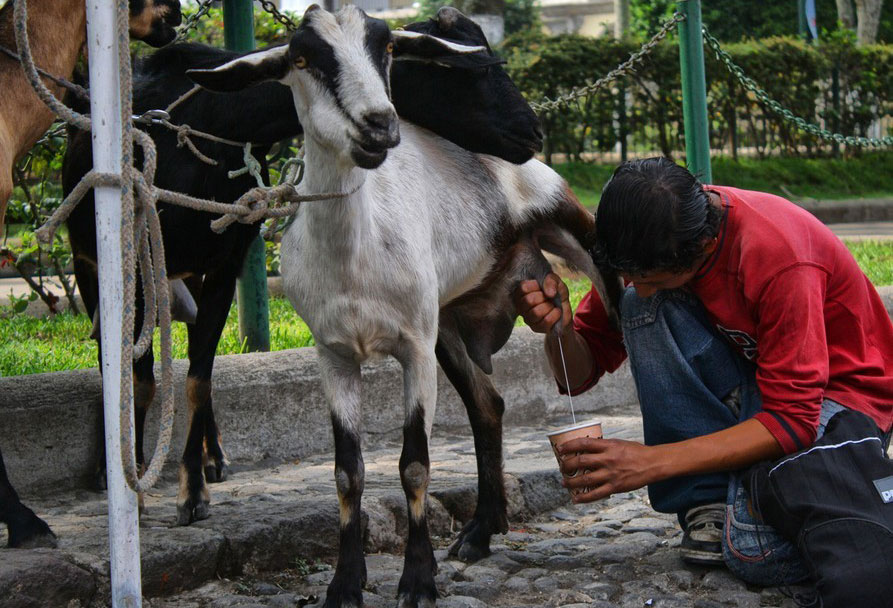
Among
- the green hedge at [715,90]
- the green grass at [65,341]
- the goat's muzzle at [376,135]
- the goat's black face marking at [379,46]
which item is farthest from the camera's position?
the green hedge at [715,90]

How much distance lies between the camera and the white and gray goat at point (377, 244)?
3.42 meters

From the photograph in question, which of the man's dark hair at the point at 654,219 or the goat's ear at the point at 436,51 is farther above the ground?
the goat's ear at the point at 436,51

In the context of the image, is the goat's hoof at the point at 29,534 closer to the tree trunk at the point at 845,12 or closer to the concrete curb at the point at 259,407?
the concrete curb at the point at 259,407

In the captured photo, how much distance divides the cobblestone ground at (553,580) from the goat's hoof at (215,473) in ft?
3.43

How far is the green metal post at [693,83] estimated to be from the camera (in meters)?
6.22

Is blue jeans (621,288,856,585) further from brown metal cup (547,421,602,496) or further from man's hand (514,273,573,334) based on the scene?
brown metal cup (547,421,602,496)

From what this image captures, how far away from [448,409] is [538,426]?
1.73 ft

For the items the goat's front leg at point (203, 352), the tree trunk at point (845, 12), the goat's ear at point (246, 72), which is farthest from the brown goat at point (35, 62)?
the tree trunk at point (845, 12)

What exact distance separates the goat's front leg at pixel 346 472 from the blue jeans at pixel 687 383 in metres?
0.95

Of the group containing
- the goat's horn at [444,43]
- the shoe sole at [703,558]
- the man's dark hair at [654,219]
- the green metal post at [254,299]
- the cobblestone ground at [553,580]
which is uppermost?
the goat's horn at [444,43]

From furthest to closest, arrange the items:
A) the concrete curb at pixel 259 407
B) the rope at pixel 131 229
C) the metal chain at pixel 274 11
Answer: the metal chain at pixel 274 11 → the concrete curb at pixel 259 407 → the rope at pixel 131 229

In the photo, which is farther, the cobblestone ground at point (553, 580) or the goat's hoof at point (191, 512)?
the goat's hoof at point (191, 512)

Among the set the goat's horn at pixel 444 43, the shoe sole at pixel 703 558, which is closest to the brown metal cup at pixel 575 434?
the shoe sole at pixel 703 558

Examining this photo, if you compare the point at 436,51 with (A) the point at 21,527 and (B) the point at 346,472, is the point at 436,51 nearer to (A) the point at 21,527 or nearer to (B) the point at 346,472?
(B) the point at 346,472
